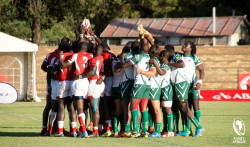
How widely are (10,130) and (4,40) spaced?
32.9 ft

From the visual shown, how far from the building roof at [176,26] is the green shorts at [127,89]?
1215 inches

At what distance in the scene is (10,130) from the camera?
42.3 feet

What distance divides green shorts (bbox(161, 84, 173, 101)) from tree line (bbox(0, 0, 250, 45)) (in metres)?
23.4

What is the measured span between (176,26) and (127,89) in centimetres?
3221

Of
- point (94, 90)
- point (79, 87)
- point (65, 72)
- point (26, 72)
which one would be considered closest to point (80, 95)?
point (79, 87)

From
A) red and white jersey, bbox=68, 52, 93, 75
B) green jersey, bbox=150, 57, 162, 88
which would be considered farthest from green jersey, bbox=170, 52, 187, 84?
red and white jersey, bbox=68, 52, 93, 75

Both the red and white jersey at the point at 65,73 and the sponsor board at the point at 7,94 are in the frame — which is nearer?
the red and white jersey at the point at 65,73

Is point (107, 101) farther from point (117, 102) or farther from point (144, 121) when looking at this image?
point (144, 121)

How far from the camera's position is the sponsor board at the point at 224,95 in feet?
84.3

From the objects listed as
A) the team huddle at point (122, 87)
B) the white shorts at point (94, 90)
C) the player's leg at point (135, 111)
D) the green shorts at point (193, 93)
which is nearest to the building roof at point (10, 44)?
the team huddle at point (122, 87)

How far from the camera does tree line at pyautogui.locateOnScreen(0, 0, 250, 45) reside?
3478 cm

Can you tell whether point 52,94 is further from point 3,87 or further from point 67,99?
point 3,87

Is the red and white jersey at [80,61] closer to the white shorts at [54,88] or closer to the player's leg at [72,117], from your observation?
the white shorts at [54,88]

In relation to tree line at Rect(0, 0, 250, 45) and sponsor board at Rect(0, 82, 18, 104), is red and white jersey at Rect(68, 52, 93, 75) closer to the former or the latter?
sponsor board at Rect(0, 82, 18, 104)
